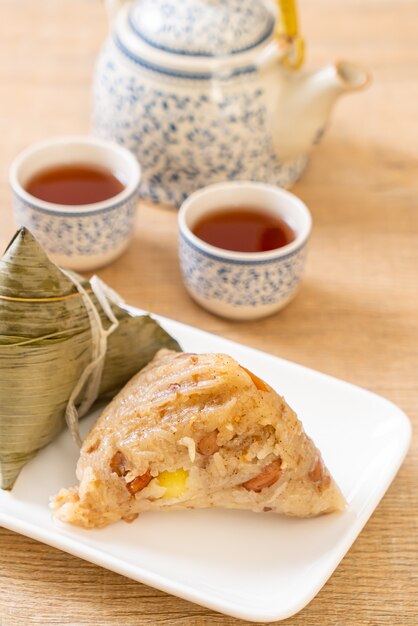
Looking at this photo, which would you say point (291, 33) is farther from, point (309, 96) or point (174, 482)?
point (174, 482)

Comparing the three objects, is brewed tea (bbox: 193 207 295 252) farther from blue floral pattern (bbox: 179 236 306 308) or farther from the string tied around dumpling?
the string tied around dumpling

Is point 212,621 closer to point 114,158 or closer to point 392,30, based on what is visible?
point 114,158

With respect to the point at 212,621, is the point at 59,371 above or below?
above

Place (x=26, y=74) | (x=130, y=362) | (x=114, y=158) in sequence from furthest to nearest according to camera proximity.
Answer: (x=26, y=74), (x=114, y=158), (x=130, y=362)

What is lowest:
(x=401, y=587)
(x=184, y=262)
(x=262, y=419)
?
(x=401, y=587)

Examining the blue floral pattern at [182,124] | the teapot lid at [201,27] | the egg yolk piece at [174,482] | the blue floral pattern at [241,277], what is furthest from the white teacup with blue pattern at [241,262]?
the egg yolk piece at [174,482]

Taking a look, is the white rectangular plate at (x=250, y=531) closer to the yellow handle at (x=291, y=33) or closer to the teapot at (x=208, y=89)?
the teapot at (x=208, y=89)

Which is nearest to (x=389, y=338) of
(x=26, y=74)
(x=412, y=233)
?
(x=412, y=233)

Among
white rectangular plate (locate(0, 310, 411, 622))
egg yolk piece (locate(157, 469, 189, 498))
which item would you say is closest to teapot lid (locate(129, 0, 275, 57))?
white rectangular plate (locate(0, 310, 411, 622))
